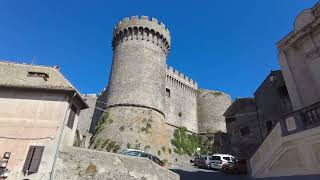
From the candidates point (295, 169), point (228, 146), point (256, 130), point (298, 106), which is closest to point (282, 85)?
point (256, 130)

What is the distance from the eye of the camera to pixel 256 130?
2745 cm

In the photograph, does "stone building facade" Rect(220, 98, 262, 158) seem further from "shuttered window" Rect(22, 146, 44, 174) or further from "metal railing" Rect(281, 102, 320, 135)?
"shuttered window" Rect(22, 146, 44, 174)

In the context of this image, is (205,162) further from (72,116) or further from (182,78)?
(182,78)

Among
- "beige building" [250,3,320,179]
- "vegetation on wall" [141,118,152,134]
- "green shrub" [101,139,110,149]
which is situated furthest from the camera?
"vegetation on wall" [141,118,152,134]

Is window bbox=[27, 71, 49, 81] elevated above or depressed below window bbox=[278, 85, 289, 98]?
below

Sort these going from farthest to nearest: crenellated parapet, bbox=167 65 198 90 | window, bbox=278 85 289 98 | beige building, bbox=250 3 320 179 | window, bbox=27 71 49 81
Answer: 1. crenellated parapet, bbox=167 65 198 90
2. window, bbox=278 85 289 98
3. window, bbox=27 71 49 81
4. beige building, bbox=250 3 320 179

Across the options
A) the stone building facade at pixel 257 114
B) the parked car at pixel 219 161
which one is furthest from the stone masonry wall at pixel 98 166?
the stone building facade at pixel 257 114

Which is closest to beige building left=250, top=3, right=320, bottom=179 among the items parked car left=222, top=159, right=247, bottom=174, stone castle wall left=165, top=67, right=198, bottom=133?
parked car left=222, top=159, right=247, bottom=174

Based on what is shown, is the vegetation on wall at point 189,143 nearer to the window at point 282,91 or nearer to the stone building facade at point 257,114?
the stone building facade at point 257,114

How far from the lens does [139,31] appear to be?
29.8 m

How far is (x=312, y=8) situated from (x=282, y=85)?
1237 centimetres

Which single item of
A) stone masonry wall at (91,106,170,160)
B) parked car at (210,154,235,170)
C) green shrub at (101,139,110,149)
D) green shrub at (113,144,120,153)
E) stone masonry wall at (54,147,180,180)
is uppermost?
stone masonry wall at (91,106,170,160)

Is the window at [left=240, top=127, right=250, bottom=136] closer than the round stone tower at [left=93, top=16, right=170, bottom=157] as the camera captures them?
No

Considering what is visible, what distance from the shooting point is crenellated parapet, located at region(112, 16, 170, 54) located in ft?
97.5
